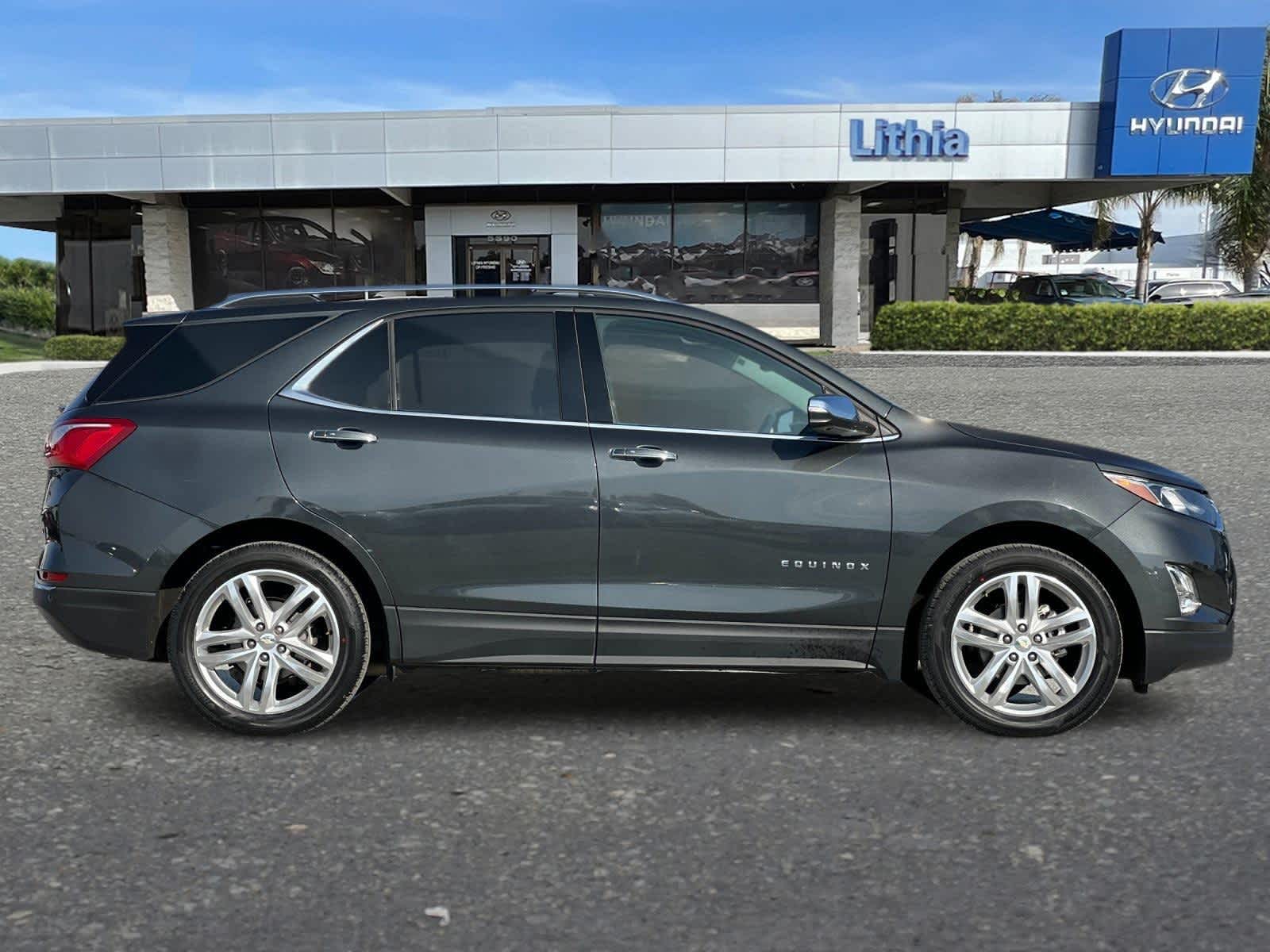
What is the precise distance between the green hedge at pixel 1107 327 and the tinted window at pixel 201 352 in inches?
898

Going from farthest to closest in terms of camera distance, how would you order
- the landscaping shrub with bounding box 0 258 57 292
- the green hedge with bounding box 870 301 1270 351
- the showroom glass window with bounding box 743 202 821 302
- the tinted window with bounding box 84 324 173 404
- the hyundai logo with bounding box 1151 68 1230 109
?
the landscaping shrub with bounding box 0 258 57 292 → the showroom glass window with bounding box 743 202 821 302 → the hyundai logo with bounding box 1151 68 1230 109 → the green hedge with bounding box 870 301 1270 351 → the tinted window with bounding box 84 324 173 404

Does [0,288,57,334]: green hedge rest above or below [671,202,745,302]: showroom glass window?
below

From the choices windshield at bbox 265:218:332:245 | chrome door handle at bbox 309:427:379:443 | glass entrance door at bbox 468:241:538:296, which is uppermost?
windshield at bbox 265:218:332:245

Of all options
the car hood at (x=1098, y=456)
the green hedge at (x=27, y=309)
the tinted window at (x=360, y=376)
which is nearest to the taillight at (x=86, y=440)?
the tinted window at (x=360, y=376)

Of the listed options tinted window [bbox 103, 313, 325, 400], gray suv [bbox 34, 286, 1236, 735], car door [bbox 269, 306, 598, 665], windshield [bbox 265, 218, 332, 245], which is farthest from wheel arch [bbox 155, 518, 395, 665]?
windshield [bbox 265, 218, 332, 245]

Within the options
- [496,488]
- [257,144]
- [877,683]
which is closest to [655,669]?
[496,488]

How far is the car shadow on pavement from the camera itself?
4.79 metres

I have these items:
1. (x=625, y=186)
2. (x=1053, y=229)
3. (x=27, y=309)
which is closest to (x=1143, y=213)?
(x=1053, y=229)

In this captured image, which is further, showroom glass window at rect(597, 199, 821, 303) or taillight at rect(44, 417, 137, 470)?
showroom glass window at rect(597, 199, 821, 303)

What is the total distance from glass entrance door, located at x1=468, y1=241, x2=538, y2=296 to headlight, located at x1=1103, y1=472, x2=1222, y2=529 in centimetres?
2848

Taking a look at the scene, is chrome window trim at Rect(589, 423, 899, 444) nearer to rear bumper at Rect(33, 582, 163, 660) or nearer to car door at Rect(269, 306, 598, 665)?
car door at Rect(269, 306, 598, 665)

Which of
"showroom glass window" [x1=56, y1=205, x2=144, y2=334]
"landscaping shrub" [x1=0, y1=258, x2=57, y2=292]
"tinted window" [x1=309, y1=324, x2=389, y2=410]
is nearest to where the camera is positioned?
"tinted window" [x1=309, y1=324, x2=389, y2=410]

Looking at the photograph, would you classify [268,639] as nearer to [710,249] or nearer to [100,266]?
[710,249]

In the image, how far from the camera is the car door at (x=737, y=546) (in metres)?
4.46
